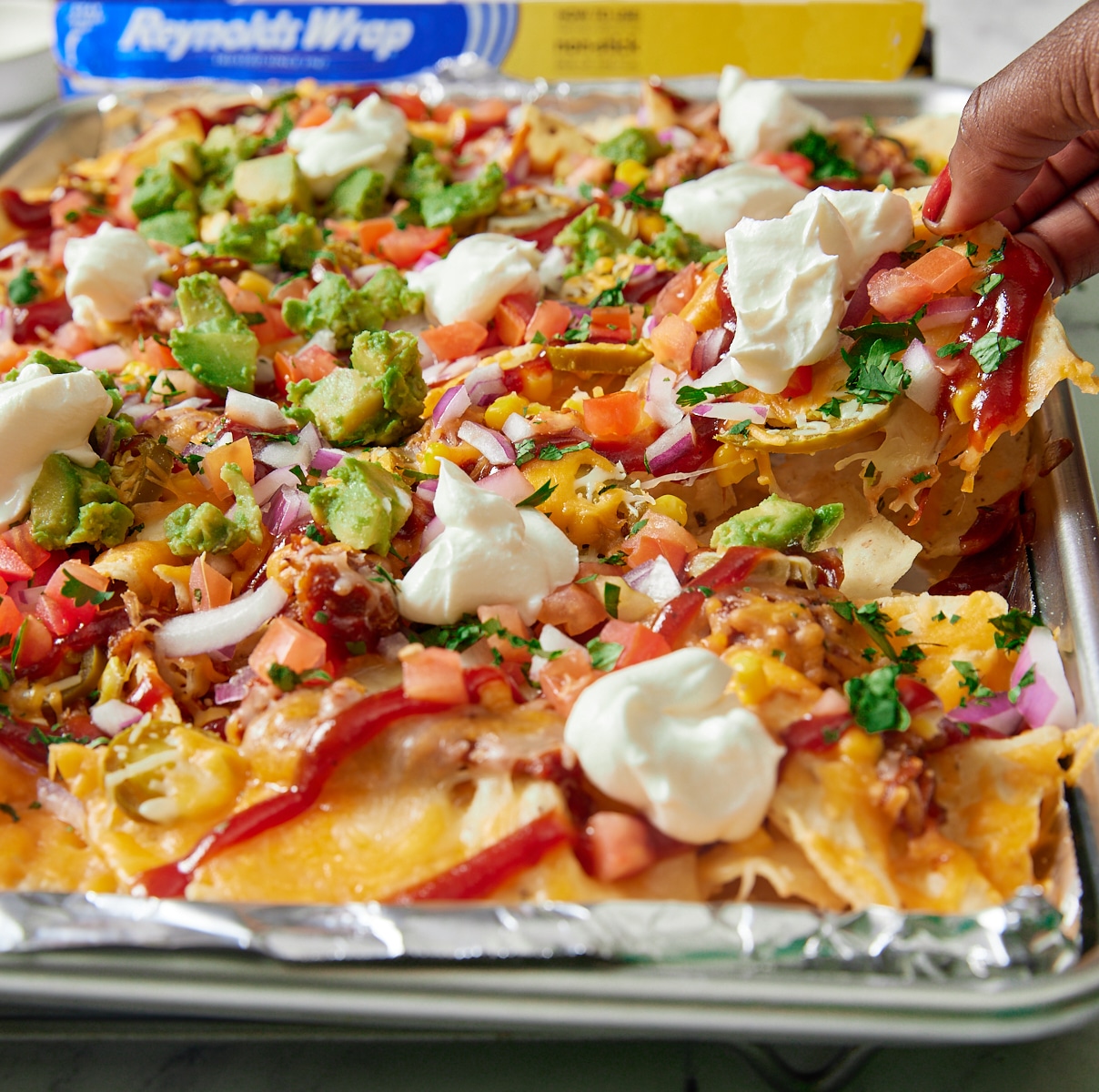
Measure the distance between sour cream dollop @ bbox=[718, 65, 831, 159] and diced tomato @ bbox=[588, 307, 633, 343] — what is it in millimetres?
1285

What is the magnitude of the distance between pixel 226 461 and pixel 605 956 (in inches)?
63.7

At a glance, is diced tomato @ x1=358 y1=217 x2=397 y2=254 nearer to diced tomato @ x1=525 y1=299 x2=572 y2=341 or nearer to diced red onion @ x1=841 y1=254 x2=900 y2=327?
diced tomato @ x1=525 y1=299 x2=572 y2=341

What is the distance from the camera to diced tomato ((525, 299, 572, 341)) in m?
Answer: 3.08

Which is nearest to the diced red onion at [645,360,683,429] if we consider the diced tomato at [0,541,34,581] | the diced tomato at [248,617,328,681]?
the diced tomato at [248,617,328,681]

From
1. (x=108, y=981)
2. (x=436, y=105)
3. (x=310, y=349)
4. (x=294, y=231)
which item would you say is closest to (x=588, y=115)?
(x=436, y=105)

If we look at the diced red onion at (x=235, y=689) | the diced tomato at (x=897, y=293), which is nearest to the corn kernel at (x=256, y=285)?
the diced red onion at (x=235, y=689)

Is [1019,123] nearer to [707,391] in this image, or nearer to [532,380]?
[707,391]

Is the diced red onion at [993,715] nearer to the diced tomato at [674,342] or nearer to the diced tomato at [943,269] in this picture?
the diced tomato at [943,269]

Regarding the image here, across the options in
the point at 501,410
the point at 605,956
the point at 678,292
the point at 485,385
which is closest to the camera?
the point at 605,956

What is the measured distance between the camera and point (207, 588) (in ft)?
7.76

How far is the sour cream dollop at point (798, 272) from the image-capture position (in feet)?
8.34

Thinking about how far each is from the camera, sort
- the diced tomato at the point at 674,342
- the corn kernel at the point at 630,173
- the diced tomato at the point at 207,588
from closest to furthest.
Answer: the diced tomato at the point at 207,588 → the diced tomato at the point at 674,342 → the corn kernel at the point at 630,173

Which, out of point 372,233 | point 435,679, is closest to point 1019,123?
point 435,679

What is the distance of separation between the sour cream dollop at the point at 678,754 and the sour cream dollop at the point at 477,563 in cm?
46
